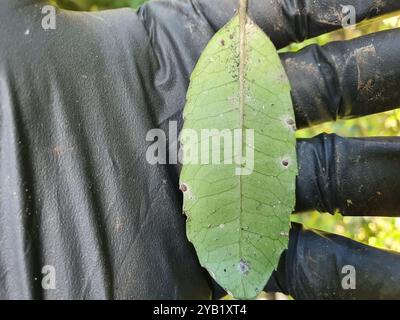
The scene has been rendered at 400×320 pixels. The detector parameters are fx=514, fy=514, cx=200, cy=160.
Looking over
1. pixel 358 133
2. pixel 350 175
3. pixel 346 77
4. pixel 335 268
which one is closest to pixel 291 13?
pixel 346 77

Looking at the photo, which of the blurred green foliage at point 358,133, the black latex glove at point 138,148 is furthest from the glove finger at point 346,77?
the blurred green foliage at point 358,133

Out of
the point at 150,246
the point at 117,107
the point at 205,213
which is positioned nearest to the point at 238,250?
the point at 205,213

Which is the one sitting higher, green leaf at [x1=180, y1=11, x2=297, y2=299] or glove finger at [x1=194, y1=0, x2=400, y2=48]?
glove finger at [x1=194, y1=0, x2=400, y2=48]

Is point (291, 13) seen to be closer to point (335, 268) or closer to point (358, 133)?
point (335, 268)

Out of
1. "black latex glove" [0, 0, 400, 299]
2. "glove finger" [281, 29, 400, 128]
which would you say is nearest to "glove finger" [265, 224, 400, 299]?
"black latex glove" [0, 0, 400, 299]

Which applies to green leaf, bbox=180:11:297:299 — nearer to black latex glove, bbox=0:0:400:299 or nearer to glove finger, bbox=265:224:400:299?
black latex glove, bbox=0:0:400:299

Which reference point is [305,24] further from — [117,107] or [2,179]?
[2,179]
